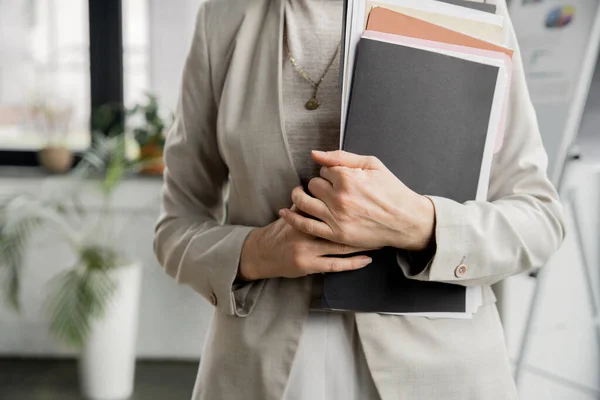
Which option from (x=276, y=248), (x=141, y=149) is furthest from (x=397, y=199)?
(x=141, y=149)

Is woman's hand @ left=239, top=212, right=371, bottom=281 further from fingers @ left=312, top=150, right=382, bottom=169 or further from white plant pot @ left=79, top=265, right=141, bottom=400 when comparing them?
white plant pot @ left=79, top=265, right=141, bottom=400

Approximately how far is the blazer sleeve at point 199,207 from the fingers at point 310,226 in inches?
5.3

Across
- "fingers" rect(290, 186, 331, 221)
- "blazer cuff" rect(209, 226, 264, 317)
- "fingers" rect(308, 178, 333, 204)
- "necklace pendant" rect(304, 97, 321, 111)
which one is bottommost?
"blazer cuff" rect(209, 226, 264, 317)

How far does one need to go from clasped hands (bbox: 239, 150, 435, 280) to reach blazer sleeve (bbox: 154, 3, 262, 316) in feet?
0.37

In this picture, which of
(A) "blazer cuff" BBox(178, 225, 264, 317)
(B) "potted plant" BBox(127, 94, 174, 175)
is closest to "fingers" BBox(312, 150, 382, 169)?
(A) "blazer cuff" BBox(178, 225, 264, 317)

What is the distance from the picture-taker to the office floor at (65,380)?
2689 millimetres

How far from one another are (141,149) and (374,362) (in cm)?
231

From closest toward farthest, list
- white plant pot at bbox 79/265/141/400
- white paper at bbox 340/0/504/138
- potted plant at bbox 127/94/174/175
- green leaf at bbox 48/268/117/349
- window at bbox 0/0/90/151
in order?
1. white paper at bbox 340/0/504/138
2. green leaf at bbox 48/268/117/349
3. white plant pot at bbox 79/265/141/400
4. potted plant at bbox 127/94/174/175
5. window at bbox 0/0/90/151

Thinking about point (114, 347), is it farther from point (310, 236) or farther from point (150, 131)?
point (310, 236)

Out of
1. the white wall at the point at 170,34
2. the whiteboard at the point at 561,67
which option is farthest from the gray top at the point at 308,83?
the white wall at the point at 170,34

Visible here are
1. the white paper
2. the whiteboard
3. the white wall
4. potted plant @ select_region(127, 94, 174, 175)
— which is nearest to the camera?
the white paper

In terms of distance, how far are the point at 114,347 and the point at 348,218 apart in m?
A: 2.24

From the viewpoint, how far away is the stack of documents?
2.19 ft

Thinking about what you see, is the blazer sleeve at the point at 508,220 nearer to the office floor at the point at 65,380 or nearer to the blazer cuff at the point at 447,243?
the blazer cuff at the point at 447,243
